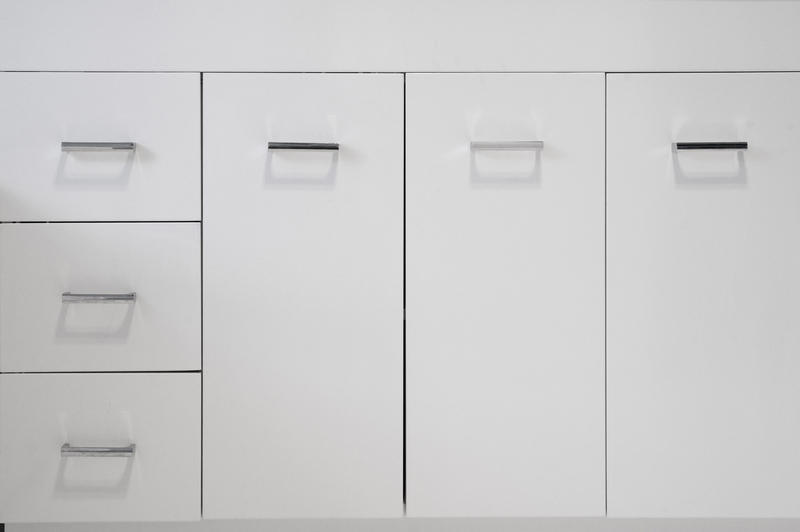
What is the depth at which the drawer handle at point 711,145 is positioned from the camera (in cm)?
113

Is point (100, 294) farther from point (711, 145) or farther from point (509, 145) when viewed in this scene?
point (711, 145)

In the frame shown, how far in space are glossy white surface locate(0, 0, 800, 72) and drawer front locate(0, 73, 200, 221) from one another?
0.04 meters

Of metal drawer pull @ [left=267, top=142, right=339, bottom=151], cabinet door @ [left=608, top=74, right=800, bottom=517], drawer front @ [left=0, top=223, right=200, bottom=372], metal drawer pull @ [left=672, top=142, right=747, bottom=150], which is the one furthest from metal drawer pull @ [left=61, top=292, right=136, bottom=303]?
metal drawer pull @ [left=672, top=142, right=747, bottom=150]

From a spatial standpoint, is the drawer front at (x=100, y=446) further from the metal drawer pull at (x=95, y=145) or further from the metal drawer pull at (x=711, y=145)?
the metal drawer pull at (x=711, y=145)

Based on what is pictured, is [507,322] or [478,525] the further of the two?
[478,525]

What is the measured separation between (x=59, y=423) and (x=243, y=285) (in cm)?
41

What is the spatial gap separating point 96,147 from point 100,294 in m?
0.26

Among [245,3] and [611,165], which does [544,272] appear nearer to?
[611,165]

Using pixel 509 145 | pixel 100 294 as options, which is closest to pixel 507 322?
pixel 509 145

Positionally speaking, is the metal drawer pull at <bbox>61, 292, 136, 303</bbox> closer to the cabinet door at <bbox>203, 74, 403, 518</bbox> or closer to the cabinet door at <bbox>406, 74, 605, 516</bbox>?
the cabinet door at <bbox>203, 74, 403, 518</bbox>

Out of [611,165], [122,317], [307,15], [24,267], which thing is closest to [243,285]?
[122,317]

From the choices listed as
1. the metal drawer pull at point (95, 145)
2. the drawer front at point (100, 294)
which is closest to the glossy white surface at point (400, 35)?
the metal drawer pull at point (95, 145)

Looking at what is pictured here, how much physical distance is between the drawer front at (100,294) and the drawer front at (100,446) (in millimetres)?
38

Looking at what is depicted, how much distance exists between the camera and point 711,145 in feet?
3.70
